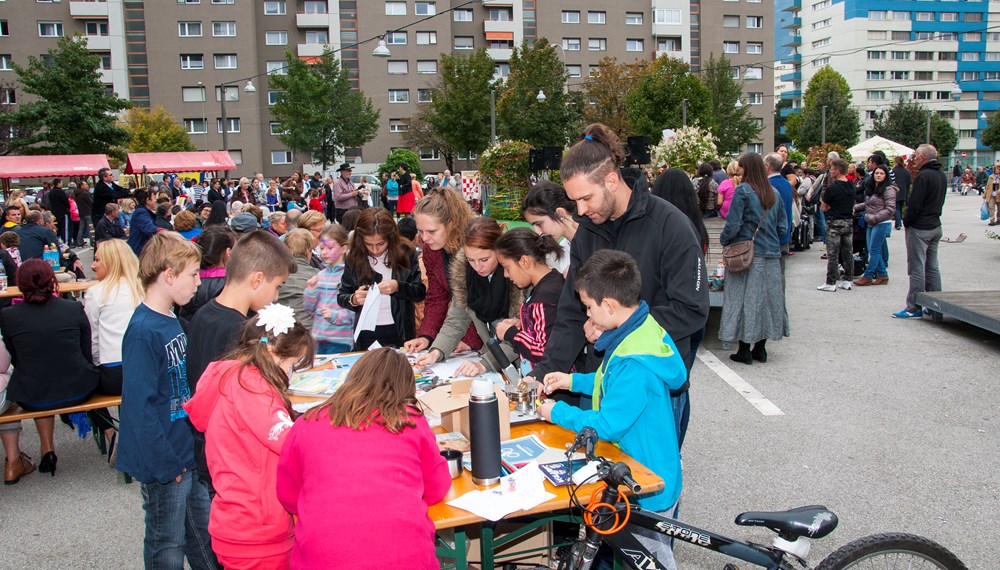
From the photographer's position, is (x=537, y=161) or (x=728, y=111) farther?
(x=728, y=111)

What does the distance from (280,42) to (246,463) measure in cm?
5982

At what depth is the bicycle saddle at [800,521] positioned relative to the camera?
7.43ft

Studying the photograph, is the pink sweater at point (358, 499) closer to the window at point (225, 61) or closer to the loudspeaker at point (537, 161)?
the loudspeaker at point (537, 161)

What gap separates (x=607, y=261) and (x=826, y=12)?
106 meters

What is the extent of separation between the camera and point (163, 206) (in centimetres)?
1255

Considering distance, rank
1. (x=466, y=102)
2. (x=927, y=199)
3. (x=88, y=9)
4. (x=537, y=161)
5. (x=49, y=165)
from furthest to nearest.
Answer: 1. (x=88, y=9)
2. (x=466, y=102)
3. (x=49, y=165)
4. (x=537, y=161)
5. (x=927, y=199)

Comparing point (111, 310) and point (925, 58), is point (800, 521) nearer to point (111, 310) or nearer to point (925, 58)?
point (111, 310)

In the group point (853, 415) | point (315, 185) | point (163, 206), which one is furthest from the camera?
point (315, 185)

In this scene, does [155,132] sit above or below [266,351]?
above

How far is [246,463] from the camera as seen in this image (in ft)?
8.96

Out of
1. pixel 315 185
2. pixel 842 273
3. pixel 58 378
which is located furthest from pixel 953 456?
pixel 315 185

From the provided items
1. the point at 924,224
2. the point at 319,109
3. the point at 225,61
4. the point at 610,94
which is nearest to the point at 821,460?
the point at 924,224

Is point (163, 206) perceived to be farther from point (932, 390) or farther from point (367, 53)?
point (367, 53)

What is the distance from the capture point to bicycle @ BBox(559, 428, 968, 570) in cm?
231
